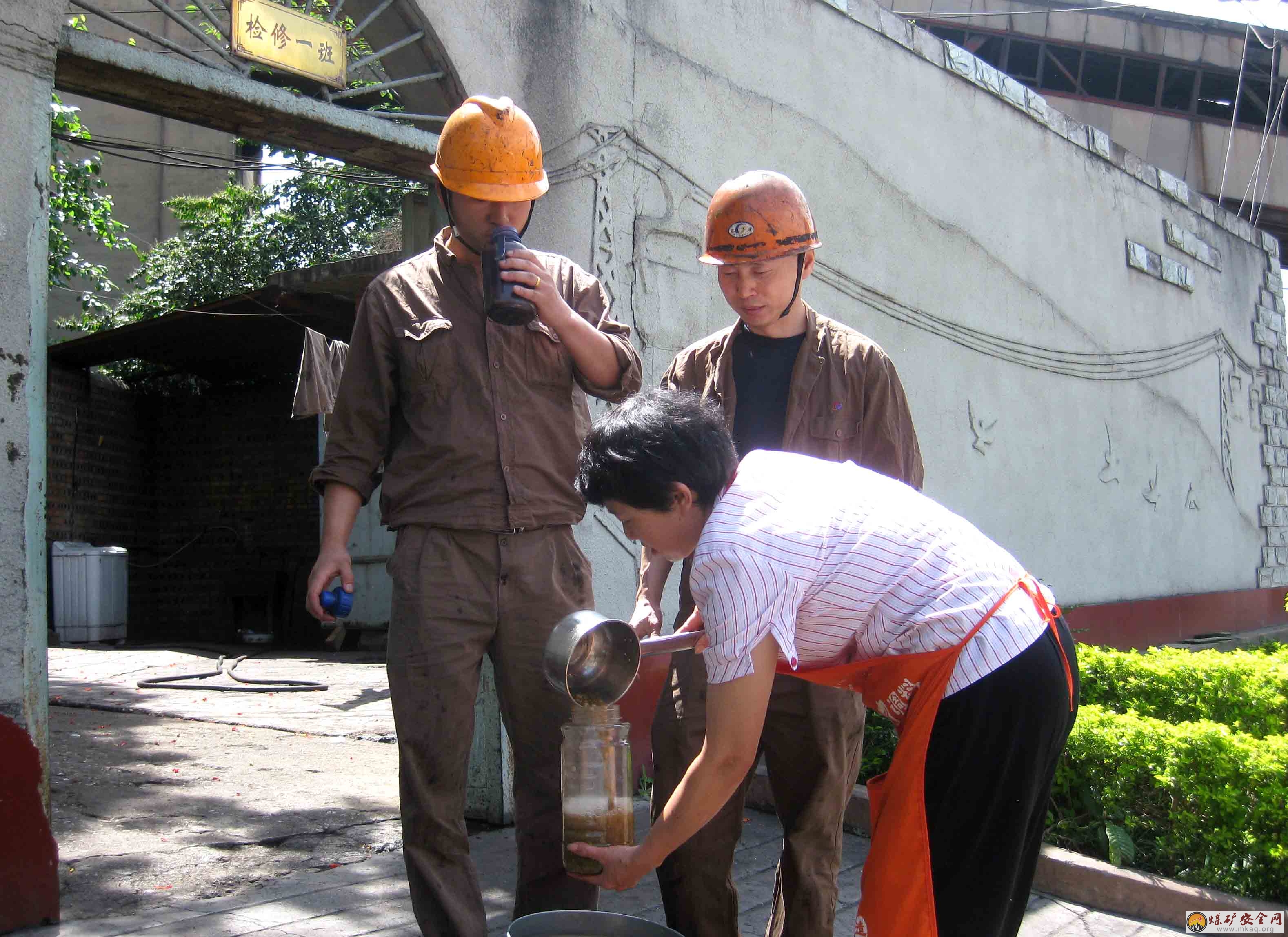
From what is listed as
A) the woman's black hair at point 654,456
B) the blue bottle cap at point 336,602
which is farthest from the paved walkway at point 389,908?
the woman's black hair at point 654,456

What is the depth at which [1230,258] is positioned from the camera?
1230cm

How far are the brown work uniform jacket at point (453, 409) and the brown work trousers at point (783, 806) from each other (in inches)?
24.2

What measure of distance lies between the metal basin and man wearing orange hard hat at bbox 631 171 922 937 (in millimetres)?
585

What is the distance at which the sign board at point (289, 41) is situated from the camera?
4.00 m

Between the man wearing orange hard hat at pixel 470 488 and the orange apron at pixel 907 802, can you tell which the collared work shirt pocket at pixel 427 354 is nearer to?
the man wearing orange hard hat at pixel 470 488

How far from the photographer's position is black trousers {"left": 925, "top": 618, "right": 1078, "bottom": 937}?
2027mm

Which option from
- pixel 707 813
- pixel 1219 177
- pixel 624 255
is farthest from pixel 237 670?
pixel 1219 177

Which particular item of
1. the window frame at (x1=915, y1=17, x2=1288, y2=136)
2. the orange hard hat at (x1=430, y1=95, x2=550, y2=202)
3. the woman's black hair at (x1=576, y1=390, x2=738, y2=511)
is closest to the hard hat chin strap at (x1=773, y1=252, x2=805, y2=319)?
the orange hard hat at (x1=430, y1=95, x2=550, y2=202)

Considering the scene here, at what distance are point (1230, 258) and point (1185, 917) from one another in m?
10.2

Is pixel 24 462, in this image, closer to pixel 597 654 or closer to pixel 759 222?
pixel 597 654

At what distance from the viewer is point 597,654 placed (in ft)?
7.74

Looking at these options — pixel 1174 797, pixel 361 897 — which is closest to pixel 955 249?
pixel 1174 797

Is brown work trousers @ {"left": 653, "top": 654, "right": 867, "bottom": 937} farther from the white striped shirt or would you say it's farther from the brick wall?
the brick wall

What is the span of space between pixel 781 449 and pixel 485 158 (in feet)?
3.44
